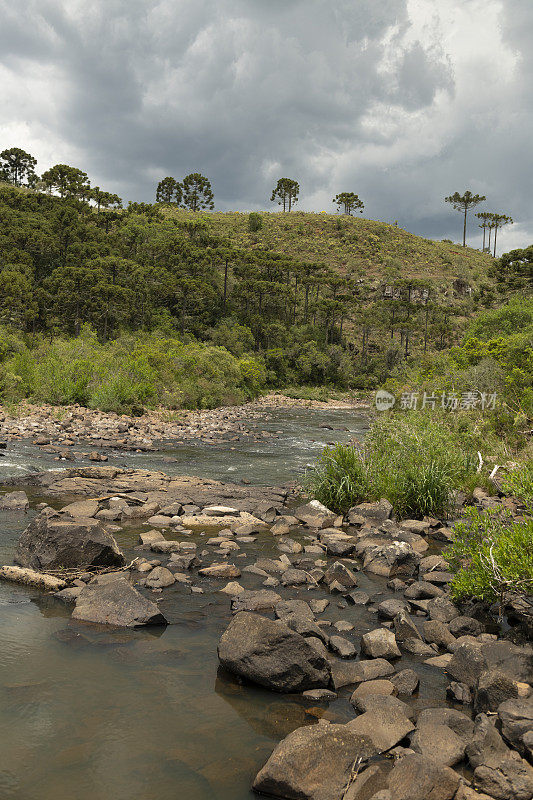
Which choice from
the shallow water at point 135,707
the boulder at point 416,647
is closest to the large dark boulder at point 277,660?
the shallow water at point 135,707

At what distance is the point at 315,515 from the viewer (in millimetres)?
10328

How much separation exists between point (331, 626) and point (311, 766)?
247 centimetres

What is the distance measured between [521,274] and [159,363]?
33.7m

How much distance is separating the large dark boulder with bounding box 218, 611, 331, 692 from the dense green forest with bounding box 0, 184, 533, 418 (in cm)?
1235

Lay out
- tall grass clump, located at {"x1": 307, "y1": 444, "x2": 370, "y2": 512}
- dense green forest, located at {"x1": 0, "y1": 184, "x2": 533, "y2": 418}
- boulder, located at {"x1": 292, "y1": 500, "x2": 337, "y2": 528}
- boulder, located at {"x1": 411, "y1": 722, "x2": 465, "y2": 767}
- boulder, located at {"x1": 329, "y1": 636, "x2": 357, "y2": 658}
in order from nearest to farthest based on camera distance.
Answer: boulder, located at {"x1": 411, "y1": 722, "x2": 465, "y2": 767} → boulder, located at {"x1": 329, "y1": 636, "x2": 357, "y2": 658} → boulder, located at {"x1": 292, "y1": 500, "x2": 337, "y2": 528} → tall grass clump, located at {"x1": 307, "y1": 444, "x2": 370, "y2": 512} → dense green forest, located at {"x1": 0, "y1": 184, "x2": 533, "y2": 418}

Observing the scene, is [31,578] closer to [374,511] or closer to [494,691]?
[494,691]

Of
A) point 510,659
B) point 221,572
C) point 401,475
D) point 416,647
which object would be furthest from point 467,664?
point 401,475

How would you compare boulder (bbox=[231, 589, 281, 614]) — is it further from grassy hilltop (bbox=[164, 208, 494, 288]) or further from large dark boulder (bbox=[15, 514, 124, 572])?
grassy hilltop (bbox=[164, 208, 494, 288])

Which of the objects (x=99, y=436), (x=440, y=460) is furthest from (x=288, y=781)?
(x=99, y=436)

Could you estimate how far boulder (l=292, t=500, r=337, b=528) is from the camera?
10031mm

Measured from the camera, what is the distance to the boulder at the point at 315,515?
395 inches

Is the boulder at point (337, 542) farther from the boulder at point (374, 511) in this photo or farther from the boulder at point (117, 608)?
the boulder at point (117, 608)

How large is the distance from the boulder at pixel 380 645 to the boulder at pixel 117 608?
2301 millimetres

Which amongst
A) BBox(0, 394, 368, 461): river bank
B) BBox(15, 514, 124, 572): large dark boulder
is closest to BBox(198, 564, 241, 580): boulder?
BBox(15, 514, 124, 572): large dark boulder
